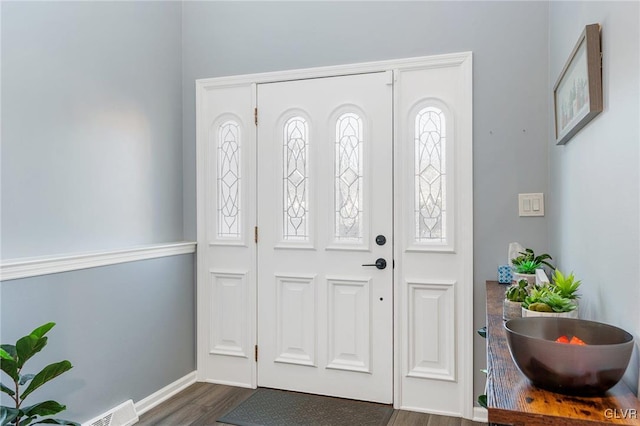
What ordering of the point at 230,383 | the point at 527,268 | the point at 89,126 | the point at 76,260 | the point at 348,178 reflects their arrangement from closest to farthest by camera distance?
the point at 527,268
the point at 76,260
the point at 89,126
the point at 348,178
the point at 230,383

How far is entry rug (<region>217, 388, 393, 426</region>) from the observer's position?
2.54 meters

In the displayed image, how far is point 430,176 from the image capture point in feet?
8.77

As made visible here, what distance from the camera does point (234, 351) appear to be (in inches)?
121

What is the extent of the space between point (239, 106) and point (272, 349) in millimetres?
1580

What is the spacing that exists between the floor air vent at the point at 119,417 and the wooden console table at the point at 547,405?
213 centimetres

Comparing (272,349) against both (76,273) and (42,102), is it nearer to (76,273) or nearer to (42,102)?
(76,273)

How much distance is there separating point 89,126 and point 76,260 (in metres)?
0.70

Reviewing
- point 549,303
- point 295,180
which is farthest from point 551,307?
point 295,180

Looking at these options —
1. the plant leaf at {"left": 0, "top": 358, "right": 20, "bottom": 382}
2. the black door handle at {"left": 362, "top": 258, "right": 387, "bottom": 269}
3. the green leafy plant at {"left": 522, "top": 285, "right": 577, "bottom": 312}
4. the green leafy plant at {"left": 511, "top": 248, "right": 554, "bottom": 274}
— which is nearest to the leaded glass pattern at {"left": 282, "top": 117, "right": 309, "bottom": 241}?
the black door handle at {"left": 362, "top": 258, "right": 387, "bottom": 269}

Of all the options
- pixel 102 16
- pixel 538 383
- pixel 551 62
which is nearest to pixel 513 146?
pixel 551 62

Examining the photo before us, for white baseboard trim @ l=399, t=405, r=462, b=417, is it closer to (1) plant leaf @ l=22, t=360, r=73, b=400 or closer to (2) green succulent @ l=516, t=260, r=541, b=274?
(2) green succulent @ l=516, t=260, r=541, b=274

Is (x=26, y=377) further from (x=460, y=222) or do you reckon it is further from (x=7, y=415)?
(x=460, y=222)

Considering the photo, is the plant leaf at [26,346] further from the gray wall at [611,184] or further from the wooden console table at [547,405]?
the gray wall at [611,184]

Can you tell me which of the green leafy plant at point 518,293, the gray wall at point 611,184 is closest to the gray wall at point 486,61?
the gray wall at point 611,184
